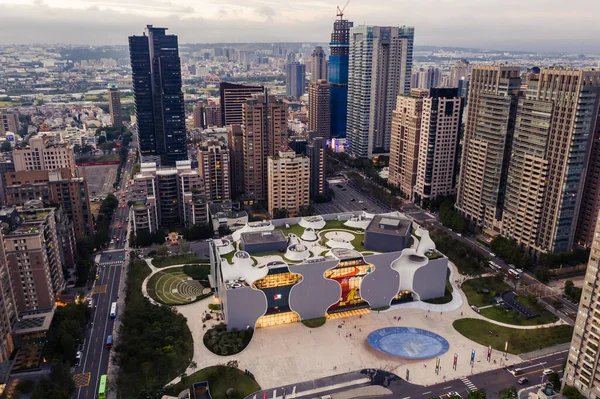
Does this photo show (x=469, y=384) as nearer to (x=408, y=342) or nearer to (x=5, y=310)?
(x=408, y=342)

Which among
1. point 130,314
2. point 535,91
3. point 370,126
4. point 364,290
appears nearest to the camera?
point 130,314

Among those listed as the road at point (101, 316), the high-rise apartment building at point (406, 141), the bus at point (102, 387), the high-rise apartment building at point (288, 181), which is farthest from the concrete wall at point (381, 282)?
the high-rise apartment building at point (406, 141)

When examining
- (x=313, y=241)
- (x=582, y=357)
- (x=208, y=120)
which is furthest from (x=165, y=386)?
(x=208, y=120)

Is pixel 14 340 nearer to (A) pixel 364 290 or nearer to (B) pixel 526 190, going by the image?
(A) pixel 364 290

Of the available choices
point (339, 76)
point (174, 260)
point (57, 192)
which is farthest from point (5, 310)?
point (339, 76)

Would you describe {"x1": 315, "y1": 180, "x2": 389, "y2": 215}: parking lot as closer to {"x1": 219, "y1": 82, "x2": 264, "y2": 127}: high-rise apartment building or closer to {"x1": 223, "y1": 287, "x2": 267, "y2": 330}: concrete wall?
{"x1": 223, "y1": 287, "x2": 267, "y2": 330}: concrete wall
